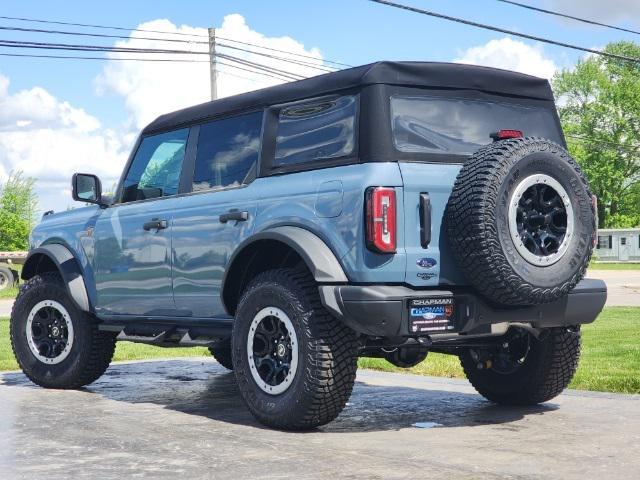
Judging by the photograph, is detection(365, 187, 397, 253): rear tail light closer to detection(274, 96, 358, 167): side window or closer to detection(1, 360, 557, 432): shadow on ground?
detection(274, 96, 358, 167): side window

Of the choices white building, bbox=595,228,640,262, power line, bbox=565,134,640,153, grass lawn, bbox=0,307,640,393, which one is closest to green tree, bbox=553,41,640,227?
power line, bbox=565,134,640,153

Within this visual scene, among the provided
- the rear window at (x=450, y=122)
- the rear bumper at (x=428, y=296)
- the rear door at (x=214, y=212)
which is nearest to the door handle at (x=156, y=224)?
the rear door at (x=214, y=212)

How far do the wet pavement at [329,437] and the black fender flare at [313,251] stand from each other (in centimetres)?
95

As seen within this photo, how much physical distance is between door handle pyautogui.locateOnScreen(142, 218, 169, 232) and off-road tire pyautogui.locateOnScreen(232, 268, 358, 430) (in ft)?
4.65

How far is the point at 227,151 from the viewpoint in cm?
707

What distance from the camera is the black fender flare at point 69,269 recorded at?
8188 mm

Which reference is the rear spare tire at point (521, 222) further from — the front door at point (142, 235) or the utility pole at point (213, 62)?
the utility pole at point (213, 62)

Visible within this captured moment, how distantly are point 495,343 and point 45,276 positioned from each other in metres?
4.18

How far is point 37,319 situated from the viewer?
28.3 ft

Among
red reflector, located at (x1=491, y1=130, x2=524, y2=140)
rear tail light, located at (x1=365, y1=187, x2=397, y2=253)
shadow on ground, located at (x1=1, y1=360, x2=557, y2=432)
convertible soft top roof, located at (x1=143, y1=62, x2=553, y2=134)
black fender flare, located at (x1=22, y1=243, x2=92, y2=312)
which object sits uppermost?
convertible soft top roof, located at (x1=143, y1=62, x2=553, y2=134)

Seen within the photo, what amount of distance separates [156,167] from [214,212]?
1241 millimetres

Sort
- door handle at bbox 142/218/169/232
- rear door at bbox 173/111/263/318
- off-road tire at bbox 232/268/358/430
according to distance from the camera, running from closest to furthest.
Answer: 1. off-road tire at bbox 232/268/358/430
2. rear door at bbox 173/111/263/318
3. door handle at bbox 142/218/169/232

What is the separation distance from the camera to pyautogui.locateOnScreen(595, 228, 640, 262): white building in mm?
65250

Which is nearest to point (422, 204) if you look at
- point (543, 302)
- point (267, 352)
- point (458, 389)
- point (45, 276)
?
point (543, 302)
